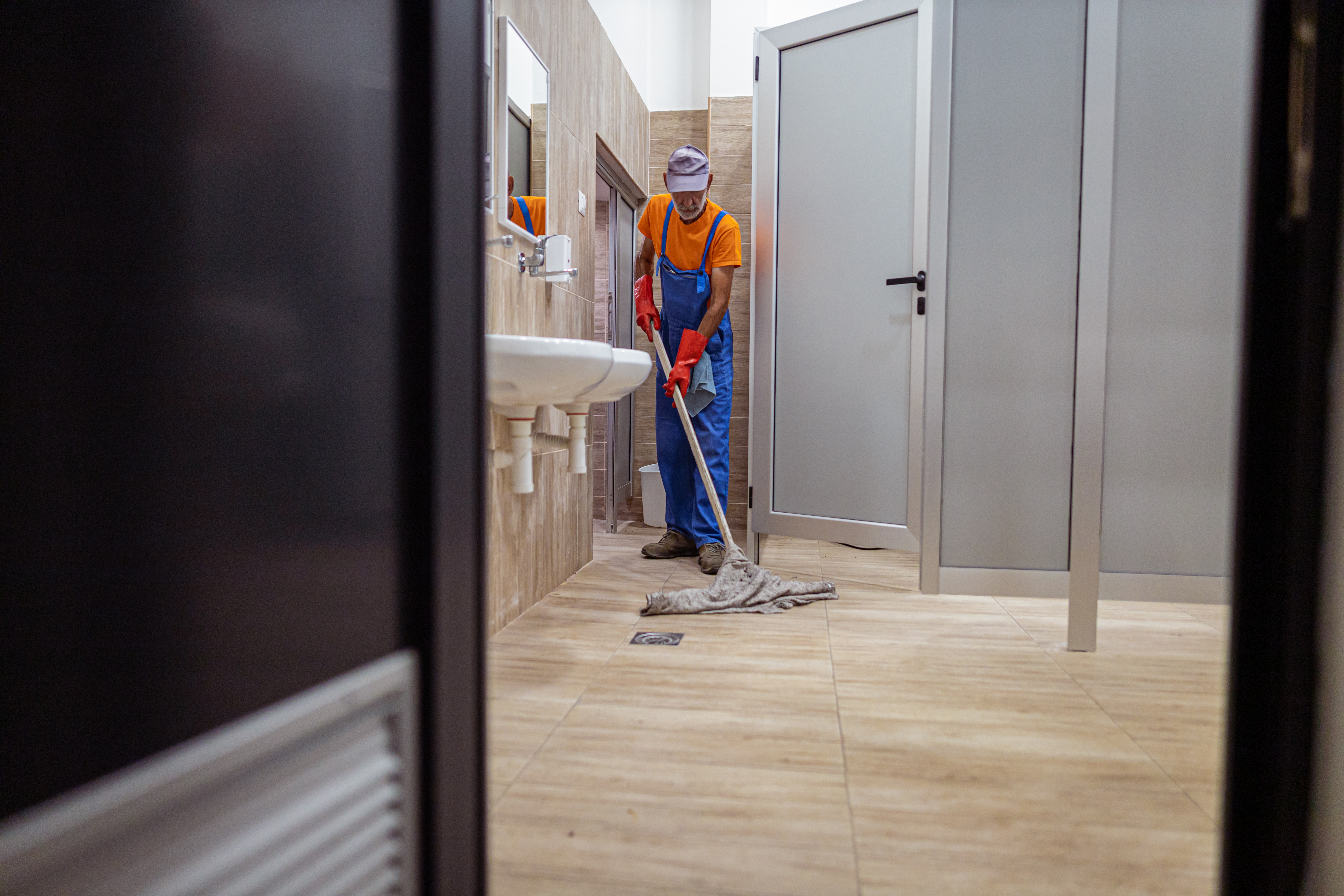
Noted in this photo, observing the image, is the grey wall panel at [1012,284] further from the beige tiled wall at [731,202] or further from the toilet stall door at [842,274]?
the beige tiled wall at [731,202]

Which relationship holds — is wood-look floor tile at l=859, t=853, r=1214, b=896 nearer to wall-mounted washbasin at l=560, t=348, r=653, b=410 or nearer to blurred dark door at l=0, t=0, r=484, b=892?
blurred dark door at l=0, t=0, r=484, b=892

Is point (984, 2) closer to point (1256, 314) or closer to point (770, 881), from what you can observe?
point (1256, 314)

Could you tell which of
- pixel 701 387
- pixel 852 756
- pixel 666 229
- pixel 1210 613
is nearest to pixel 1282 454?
pixel 852 756

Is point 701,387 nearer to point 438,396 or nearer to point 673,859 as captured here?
point 673,859

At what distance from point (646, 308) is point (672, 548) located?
2.92 feet

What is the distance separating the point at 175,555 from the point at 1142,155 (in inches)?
92.4

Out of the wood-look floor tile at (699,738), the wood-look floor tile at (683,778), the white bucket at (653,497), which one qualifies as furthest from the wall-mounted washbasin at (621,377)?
the white bucket at (653,497)

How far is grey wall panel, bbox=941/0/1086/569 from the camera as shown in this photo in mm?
2141

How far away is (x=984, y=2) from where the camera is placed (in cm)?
218

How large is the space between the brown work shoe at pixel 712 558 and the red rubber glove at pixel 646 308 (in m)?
0.76

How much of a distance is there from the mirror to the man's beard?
71 cm

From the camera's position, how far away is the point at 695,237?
2.80m

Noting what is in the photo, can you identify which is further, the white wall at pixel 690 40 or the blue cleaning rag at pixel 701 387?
the white wall at pixel 690 40

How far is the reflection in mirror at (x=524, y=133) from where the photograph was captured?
192 centimetres
